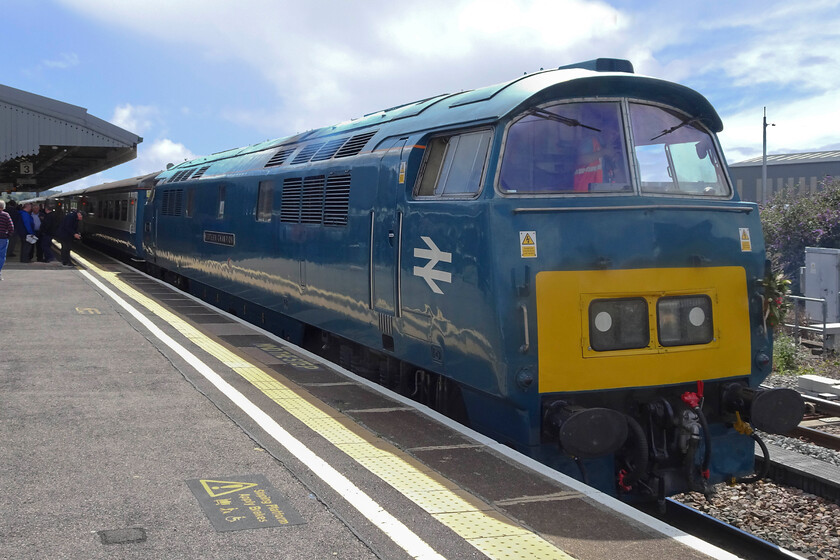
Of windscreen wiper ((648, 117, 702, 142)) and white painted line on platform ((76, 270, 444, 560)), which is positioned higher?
windscreen wiper ((648, 117, 702, 142))

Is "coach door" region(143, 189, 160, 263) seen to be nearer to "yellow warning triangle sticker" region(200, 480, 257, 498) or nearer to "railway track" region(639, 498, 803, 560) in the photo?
"yellow warning triangle sticker" region(200, 480, 257, 498)

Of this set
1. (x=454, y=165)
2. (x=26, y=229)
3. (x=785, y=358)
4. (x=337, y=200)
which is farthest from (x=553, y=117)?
(x=26, y=229)

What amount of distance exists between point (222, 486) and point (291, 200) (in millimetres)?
5801

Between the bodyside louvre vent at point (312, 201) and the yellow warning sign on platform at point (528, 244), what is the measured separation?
12.8ft

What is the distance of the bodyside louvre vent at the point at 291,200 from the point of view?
1008cm

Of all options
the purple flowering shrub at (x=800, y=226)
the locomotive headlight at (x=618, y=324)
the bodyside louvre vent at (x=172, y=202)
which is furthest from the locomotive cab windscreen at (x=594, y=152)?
the purple flowering shrub at (x=800, y=226)

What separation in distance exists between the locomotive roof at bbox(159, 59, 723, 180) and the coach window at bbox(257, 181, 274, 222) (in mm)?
3588

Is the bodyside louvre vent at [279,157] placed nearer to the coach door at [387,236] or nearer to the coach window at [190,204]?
the coach door at [387,236]

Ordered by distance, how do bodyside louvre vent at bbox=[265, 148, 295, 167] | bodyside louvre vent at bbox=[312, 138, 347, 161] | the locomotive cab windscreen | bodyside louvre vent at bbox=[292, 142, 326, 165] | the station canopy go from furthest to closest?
the station canopy → bodyside louvre vent at bbox=[265, 148, 295, 167] → bodyside louvre vent at bbox=[292, 142, 326, 165] → bodyside louvre vent at bbox=[312, 138, 347, 161] → the locomotive cab windscreen

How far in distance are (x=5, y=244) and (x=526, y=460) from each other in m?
14.3

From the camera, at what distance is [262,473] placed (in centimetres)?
521


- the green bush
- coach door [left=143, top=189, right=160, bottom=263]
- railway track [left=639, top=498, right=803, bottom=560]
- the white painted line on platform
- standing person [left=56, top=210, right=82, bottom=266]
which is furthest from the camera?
standing person [left=56, top=210, right=82, bottom=266]

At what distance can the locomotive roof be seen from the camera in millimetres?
6145

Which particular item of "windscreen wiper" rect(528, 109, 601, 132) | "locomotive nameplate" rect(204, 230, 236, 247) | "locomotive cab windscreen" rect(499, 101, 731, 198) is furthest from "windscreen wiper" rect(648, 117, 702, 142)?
"locomotive nameplate" rect(204, 230, 236, 247)
